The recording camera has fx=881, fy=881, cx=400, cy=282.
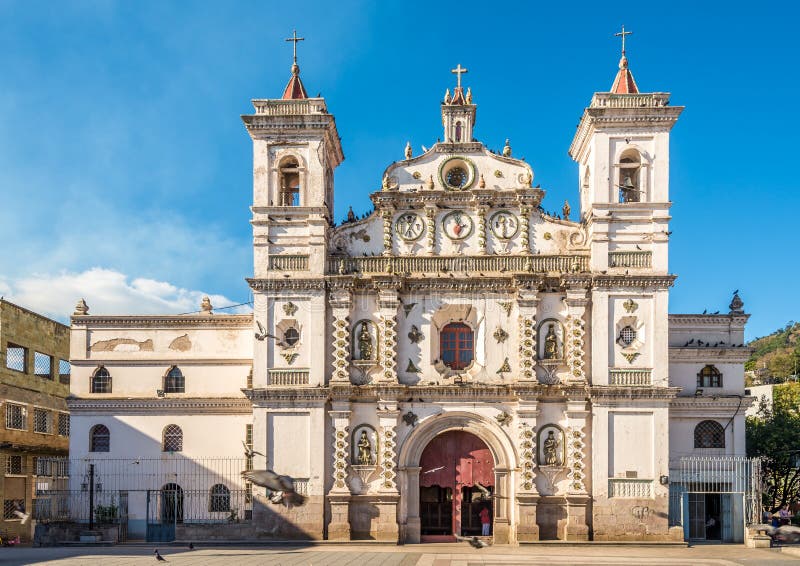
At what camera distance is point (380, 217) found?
123ft

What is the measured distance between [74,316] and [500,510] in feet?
67.0

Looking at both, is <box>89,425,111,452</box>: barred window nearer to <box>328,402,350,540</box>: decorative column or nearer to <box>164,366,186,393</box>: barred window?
<box>164,366,186,393</box>: barred window

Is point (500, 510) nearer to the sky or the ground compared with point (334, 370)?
nearer to the ground

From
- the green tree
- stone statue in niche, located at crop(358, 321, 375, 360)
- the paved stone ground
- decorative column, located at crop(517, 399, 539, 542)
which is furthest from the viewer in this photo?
the green tree

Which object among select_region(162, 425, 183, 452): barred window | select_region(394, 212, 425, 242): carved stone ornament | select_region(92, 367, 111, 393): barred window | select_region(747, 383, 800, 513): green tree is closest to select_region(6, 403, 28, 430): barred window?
select_region(92, 367, 111, 393): barred window

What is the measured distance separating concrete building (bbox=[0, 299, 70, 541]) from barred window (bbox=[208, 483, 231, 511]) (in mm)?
8653

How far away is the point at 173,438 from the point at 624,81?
2487cm

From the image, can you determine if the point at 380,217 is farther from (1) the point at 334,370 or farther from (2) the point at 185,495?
(2) the point at 185,495

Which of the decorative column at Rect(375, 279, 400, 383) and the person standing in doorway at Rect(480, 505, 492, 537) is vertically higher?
the decorative column at Rect(375, 279, 400, 383)

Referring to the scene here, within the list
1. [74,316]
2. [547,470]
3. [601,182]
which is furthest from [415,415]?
Result: [74,316]

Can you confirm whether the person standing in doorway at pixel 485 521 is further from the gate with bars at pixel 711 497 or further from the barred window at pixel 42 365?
the barred window at pixel 42 365

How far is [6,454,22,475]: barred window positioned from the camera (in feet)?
135

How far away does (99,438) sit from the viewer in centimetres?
3841

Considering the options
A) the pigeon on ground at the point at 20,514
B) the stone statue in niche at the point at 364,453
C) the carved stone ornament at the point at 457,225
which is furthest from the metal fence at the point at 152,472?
the carved stone ornament at the point at 457,225
